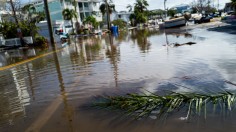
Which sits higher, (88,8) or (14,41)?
(88,8)

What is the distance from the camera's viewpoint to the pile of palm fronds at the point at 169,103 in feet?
14.8

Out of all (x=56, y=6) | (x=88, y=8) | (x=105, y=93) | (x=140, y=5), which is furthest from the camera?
(x=140, y=5)

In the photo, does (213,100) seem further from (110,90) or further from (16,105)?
(16,105)

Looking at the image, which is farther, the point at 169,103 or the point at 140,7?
the point at 140,7

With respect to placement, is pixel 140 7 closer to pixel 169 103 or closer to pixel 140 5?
pixel 140 5

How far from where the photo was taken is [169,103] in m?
4.73

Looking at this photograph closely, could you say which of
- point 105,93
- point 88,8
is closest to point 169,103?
→ point 105,93

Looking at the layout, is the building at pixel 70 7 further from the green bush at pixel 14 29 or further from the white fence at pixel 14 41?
the white fence at pixel 14 41

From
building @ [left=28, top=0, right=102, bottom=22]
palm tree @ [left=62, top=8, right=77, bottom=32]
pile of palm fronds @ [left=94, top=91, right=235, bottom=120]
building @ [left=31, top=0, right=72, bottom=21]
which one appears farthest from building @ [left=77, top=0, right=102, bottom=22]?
pile of palm fronds @ [left=94, top=91, right=235, bottom=120]

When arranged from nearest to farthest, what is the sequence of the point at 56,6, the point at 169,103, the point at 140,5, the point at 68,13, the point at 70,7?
the point at 169,103
the point at 68,13
the point at 56,6
the point at 70,7
the point at 140,5

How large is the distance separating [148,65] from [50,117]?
16.8 feet

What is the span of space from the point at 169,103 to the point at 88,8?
67.1 meters

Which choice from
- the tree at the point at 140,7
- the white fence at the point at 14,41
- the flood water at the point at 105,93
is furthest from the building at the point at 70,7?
the flood water at the point at 105,93

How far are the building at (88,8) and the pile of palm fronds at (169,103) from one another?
6277 centimetres
